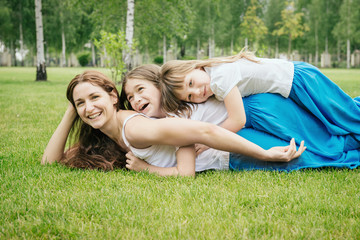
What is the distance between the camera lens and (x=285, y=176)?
2885mm

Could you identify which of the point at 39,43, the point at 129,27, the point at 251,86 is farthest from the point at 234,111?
the point at 39,43

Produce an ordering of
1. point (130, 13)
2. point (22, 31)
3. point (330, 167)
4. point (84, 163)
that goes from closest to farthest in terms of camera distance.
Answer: point (330, 167)
point (84, 163)
point (130, 13)
point (22, 31)

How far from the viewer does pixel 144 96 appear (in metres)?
3.13

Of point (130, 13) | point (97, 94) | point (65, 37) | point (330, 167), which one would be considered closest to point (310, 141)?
point (330, 167)

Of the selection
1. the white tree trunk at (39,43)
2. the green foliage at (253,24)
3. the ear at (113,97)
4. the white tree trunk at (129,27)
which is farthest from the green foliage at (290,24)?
the ear at (113,97)

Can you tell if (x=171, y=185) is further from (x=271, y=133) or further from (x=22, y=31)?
(x=22, y=31)

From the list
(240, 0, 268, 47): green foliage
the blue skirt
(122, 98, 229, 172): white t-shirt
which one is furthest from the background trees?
(122, 98, 229, 172): white t-shirt

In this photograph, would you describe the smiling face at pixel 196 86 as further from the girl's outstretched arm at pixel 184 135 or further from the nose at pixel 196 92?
the girl's outstretched arm at pixel 184 135

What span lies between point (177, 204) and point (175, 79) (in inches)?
48.2

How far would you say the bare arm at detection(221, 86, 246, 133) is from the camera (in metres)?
2.95

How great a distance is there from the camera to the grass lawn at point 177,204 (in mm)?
1954

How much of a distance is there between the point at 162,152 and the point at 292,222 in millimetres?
1398

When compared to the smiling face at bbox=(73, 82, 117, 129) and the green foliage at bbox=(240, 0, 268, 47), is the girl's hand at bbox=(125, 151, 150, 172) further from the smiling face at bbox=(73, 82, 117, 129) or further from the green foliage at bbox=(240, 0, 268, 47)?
the green foliage at bbox=(240, 0, 268, 47)

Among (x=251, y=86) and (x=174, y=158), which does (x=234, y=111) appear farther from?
(x=174, y=158)
